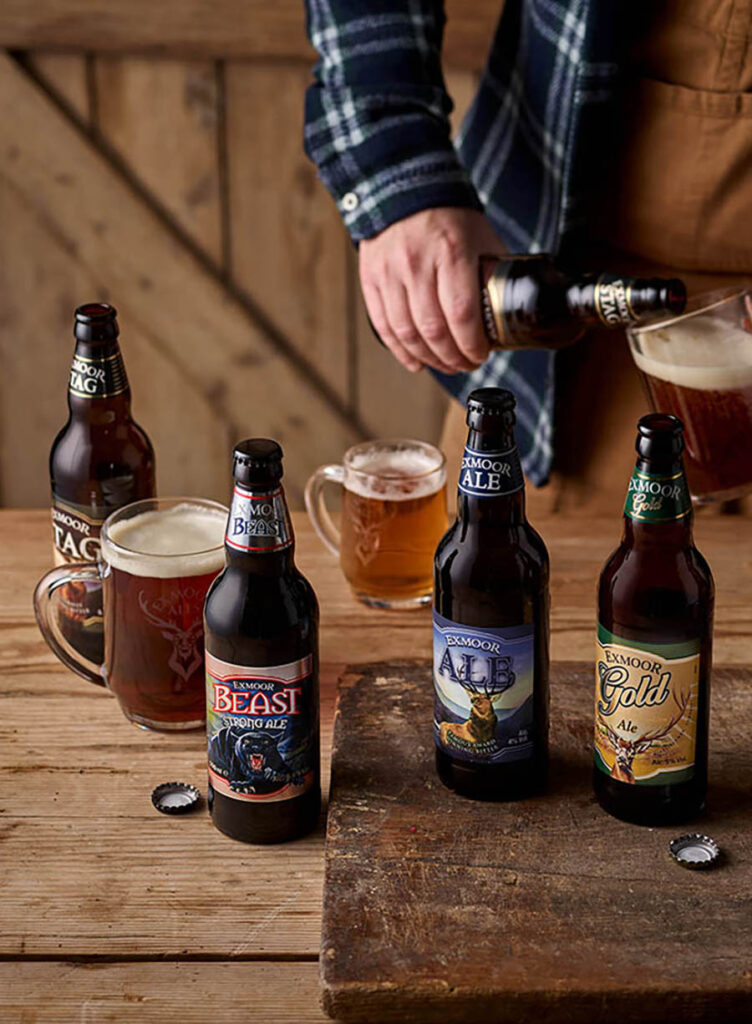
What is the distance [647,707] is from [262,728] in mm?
274

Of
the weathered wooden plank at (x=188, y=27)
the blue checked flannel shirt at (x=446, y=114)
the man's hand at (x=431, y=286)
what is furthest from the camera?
the weathered wooden plank at (x=188, y=27)

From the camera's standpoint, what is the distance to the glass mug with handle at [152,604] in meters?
1.11

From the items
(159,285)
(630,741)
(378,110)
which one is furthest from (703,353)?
(159,285)

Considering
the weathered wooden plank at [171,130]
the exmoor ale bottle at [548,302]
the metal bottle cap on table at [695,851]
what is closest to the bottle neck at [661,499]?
the metal bottle cap on table at [695,851]

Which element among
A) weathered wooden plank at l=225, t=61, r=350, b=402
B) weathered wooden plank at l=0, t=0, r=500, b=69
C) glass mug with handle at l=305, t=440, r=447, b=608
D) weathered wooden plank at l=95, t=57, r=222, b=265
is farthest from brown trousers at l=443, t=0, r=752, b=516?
weathered wooden plank at l=95, t=57, r=222, b=265

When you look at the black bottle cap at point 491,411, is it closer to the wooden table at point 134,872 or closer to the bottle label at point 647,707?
the bottle label at point 647,707

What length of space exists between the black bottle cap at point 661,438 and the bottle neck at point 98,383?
0.48 metres

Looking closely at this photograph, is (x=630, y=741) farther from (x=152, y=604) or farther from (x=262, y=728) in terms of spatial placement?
(x=152, y=604)

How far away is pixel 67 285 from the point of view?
118 inches

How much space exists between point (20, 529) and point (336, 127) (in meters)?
0.61

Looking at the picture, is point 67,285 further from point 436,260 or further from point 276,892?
point 276,892

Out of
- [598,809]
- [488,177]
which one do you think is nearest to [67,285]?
[488,177]

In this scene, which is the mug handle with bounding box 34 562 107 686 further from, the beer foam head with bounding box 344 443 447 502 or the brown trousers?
the brown trousers

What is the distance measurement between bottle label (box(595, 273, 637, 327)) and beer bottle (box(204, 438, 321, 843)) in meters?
0.45
